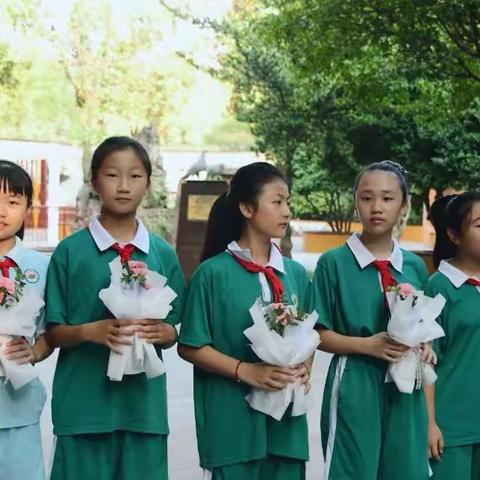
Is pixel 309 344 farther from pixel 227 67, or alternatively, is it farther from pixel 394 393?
pixel 227 67

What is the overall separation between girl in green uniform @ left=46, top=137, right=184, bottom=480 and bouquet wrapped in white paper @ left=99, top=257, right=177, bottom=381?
A: 90mm

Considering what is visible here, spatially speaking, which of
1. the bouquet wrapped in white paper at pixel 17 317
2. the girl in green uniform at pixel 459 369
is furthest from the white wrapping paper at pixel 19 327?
the girl in green uniform at pixel 459 369

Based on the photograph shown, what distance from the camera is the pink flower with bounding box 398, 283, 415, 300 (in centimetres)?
251

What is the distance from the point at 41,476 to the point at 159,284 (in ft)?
2.24

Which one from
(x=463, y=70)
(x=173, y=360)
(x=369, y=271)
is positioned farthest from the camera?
(x=463, y=70)

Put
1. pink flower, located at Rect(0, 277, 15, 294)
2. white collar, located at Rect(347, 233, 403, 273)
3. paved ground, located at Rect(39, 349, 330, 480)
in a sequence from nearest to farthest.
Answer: pink flower, located at Rect(0, 277, 15, 294) → white collar, located at Rect(347, 233, 403, 273) → paved ground, located at Rect(39, 349, 330, 480)

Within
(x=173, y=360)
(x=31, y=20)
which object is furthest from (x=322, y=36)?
(x=31, y=20)

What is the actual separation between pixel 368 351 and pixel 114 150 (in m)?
1.01

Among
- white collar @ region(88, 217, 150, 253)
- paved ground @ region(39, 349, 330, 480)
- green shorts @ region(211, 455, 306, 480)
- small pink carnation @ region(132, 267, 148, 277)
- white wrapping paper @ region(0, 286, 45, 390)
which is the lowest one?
paved ground @ region(39, 349, 330, 480)

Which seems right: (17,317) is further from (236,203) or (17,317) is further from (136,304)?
(236,203)

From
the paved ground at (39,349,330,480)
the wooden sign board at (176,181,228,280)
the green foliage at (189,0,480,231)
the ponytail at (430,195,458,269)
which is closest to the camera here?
the ponytail at (430,195,458,269)

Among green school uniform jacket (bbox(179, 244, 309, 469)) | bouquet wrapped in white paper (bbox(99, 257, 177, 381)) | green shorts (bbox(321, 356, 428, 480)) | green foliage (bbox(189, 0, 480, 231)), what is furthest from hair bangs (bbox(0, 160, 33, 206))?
green foliage (bbox(189, 0, 480, 231))

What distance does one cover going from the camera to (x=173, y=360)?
7801 mm

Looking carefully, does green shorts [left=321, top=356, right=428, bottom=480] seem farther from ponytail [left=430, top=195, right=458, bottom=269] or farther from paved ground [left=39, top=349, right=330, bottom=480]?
paved ground [left=39, top=349, right=330, bottom=480]
